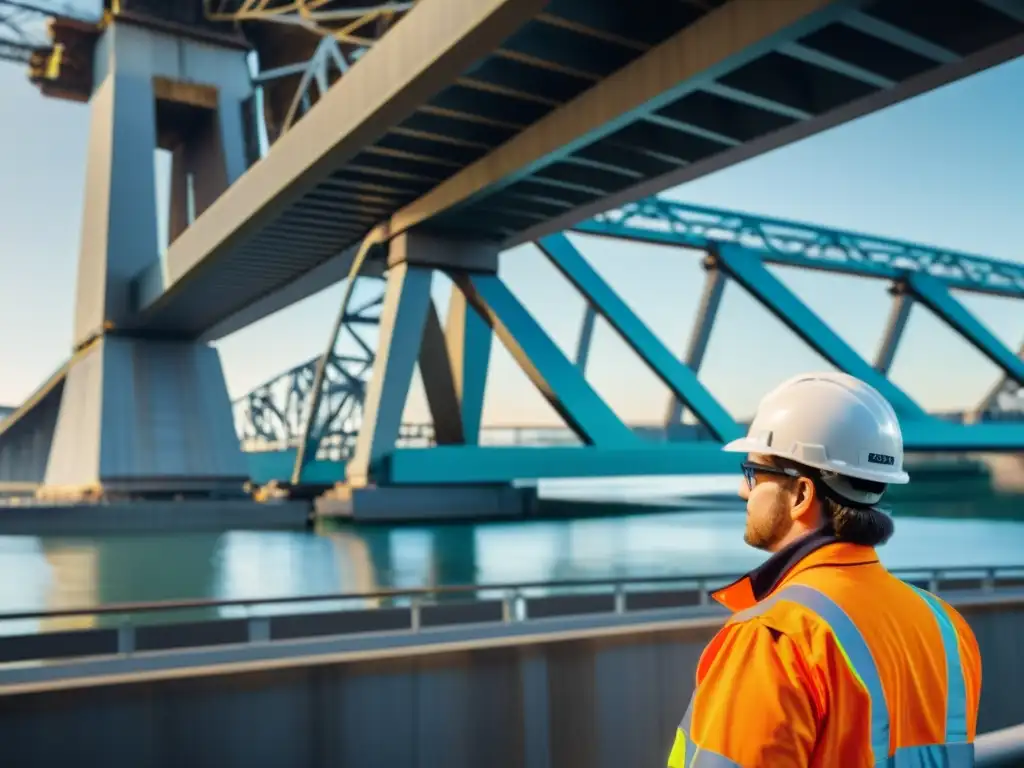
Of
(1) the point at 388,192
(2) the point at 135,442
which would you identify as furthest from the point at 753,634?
(2) the point at 135,442

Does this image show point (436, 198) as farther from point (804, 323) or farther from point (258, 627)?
point (804, 323)

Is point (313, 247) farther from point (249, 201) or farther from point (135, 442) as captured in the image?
point (135, 442)

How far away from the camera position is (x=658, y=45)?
13.8 metres

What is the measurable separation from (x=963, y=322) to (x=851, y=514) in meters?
52.9

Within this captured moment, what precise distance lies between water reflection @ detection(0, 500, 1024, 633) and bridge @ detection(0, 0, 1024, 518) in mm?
1890

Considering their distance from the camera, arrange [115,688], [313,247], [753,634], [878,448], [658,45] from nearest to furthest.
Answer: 1. [753,634]
2. [878,448]
3. [115,688]
4. [658,45]
5. [313,247]

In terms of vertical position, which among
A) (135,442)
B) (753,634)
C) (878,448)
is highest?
(135,442)

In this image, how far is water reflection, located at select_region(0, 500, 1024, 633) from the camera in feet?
53.1

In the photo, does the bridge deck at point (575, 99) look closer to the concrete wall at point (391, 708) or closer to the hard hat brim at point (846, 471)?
the concrete wall at point (391, 708)

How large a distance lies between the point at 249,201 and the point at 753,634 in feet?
72.9

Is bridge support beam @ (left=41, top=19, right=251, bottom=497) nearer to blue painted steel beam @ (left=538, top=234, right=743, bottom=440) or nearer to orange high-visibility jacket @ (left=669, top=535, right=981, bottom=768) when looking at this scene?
blue painted steel beam @ (left=538, top=234, right=743, bottom=440)

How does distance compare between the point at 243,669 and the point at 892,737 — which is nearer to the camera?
the point at 892,737

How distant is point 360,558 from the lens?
827 inches

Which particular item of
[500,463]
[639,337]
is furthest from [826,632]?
[639,337]
